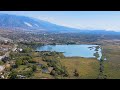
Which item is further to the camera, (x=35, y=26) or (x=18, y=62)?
(x=35, y=26)

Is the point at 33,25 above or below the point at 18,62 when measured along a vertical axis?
above

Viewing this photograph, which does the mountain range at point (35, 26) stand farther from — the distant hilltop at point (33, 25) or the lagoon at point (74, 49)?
the lagoon at point (74, 49)

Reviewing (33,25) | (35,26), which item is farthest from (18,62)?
(33,25)

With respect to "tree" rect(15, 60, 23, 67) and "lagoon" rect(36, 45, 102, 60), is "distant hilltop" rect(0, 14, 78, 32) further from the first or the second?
"tree" rect(15, 60, 23, 67)

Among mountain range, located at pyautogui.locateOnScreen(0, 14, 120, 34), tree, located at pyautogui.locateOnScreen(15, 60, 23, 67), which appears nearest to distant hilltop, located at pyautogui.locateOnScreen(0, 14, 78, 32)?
mountain range, located at pyautogui.locateOnScreen(0, 14, 120, 34)

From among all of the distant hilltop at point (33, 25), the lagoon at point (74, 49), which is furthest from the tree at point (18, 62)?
the distant hilltop at point (33, 25)

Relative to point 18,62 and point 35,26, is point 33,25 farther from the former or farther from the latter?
point 18,62
